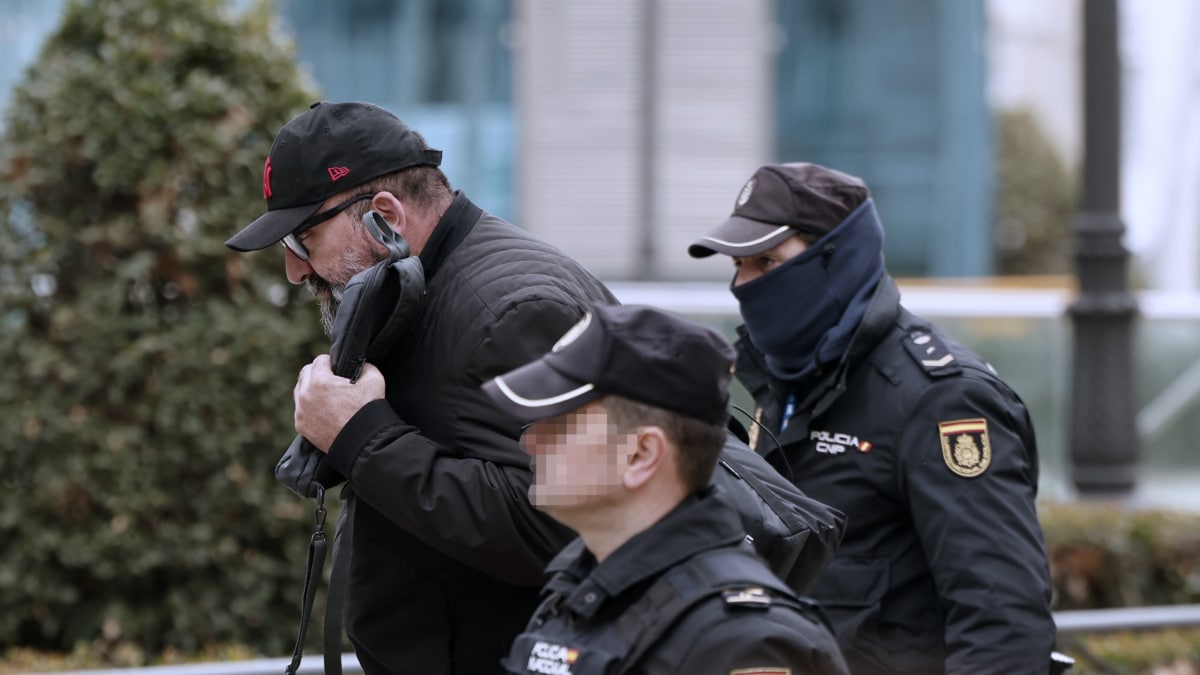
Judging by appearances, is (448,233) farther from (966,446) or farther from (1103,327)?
(1103,327)

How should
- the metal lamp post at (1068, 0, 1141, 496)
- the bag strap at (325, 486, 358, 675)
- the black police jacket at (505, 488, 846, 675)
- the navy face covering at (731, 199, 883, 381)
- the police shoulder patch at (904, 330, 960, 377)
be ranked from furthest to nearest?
the metal lamp post at (1068, 0, 1141, 496) < the navy face covering at (731, 199, 883, 381) < the police shoulder patch at (904, 330, 960, 377) < the bag strap at (325, 486, 358, 675) < the black police jacket at (505, 488, 846, 675)

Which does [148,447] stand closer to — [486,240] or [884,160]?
[486,240]

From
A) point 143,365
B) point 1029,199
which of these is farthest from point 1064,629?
point 1029,199

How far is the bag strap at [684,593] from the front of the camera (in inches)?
78.9

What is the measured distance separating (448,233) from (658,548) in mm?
964

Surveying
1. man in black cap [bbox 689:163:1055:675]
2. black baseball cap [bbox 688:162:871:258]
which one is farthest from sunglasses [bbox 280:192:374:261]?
black baseball cap [bbox 688:162:871:258]

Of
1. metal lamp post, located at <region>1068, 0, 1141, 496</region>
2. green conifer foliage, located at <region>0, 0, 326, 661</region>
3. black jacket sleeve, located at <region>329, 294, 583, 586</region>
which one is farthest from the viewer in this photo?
metal lamp post, located at <region>1068, 0, 1141, 496</region>

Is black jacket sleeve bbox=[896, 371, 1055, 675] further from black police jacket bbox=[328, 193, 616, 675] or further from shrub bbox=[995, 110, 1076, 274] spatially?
shrub bbox=[995, 110, 1076, 274]

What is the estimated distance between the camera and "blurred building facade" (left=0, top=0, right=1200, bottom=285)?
Answer: 15930 mm

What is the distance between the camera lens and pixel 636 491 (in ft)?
6.91

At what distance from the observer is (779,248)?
3.52 m

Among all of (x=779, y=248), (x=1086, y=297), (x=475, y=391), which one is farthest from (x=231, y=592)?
(x=1086, y=297)

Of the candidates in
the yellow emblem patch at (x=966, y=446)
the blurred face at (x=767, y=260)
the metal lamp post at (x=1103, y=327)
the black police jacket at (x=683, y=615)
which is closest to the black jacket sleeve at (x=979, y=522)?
the yellow emblem patch at (x=966, y=446)

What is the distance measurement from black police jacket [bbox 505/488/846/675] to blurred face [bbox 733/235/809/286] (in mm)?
1418
